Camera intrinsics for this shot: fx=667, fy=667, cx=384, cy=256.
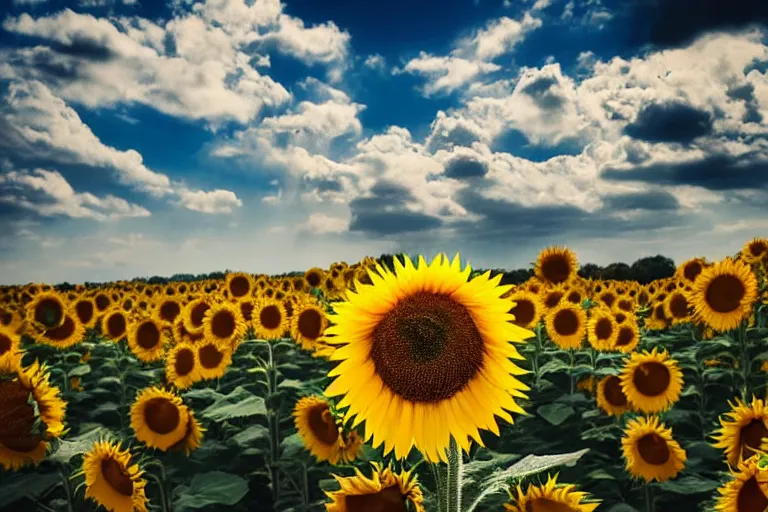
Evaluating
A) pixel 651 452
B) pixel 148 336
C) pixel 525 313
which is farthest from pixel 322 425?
pixel 148 336

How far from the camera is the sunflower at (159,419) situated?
6.14 metres

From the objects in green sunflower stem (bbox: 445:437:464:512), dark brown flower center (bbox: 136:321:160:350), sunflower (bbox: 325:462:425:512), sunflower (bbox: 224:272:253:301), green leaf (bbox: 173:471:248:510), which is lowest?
green leaf (bbox: 173:471:248:510)

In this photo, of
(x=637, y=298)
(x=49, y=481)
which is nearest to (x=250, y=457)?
(x=49, y=481)

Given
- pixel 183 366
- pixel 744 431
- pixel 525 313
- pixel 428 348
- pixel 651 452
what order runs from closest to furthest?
pixel 428 348 → pixel 744 431 → pixel 651 452 → pixel 183 366 → pixel 525 313

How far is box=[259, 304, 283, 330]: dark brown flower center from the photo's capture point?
8672 mm

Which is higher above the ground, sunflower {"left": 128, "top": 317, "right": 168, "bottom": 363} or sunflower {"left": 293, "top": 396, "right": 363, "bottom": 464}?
sunflower {"left": 128, "top": 317, "right": 168, "bottom": 363}

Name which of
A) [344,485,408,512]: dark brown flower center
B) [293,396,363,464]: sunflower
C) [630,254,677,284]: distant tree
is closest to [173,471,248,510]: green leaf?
[293,396,363,464]: sunflower

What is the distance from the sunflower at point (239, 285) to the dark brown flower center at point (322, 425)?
7.14 metres

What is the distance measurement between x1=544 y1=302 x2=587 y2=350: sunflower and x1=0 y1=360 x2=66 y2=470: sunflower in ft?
23.6

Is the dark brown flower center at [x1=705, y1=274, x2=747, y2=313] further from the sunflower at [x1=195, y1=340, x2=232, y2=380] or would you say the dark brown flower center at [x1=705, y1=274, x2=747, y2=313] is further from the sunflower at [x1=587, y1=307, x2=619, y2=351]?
the sunflower at [x1=195, y1=340, x2=232, y2=380]

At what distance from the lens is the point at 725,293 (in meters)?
Answer: 8.52

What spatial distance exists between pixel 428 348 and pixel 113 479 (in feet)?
11.8

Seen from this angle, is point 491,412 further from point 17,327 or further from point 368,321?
point 17,327

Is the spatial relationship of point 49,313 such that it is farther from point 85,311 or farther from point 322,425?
point 322,425
